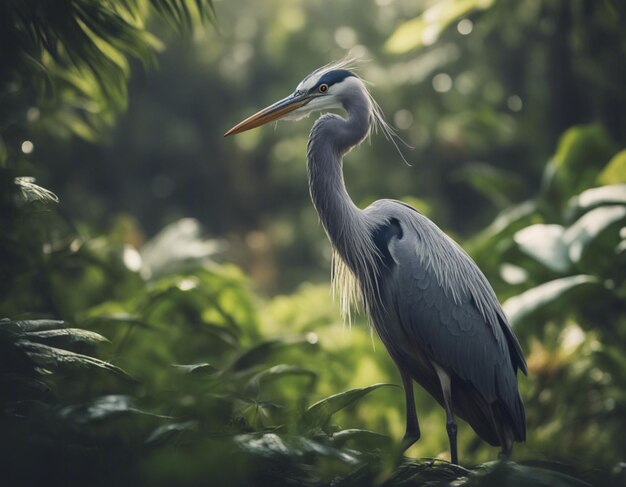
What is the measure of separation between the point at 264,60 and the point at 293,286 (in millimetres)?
3828

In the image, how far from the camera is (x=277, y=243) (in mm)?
11812

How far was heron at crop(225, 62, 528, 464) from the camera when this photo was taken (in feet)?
8.79

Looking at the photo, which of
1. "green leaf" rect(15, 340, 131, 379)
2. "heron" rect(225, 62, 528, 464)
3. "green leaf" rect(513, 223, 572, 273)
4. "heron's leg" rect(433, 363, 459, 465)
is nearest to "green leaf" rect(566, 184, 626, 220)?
"green leaf" rect(513, 223, 572, 273)

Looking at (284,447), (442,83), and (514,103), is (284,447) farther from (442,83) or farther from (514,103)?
(514,103)

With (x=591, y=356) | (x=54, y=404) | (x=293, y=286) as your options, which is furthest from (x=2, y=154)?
(x=293, y=286)

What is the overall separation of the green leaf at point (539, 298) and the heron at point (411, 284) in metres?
1.17

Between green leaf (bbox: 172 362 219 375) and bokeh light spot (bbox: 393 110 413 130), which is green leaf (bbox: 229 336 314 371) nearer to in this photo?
green leaf (bbox: 172 362 219 375)

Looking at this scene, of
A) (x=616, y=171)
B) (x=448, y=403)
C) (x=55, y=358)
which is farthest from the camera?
(x=616, y=171)

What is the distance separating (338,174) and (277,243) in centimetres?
910

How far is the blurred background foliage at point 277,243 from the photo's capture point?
6.16 feet

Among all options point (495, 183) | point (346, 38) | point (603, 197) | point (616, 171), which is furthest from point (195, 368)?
point (346, 38)

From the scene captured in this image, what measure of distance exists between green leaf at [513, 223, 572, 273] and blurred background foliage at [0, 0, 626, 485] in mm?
20

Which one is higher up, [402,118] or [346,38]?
[346,38]

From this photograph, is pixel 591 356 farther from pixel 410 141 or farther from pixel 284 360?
pixel 410 141
